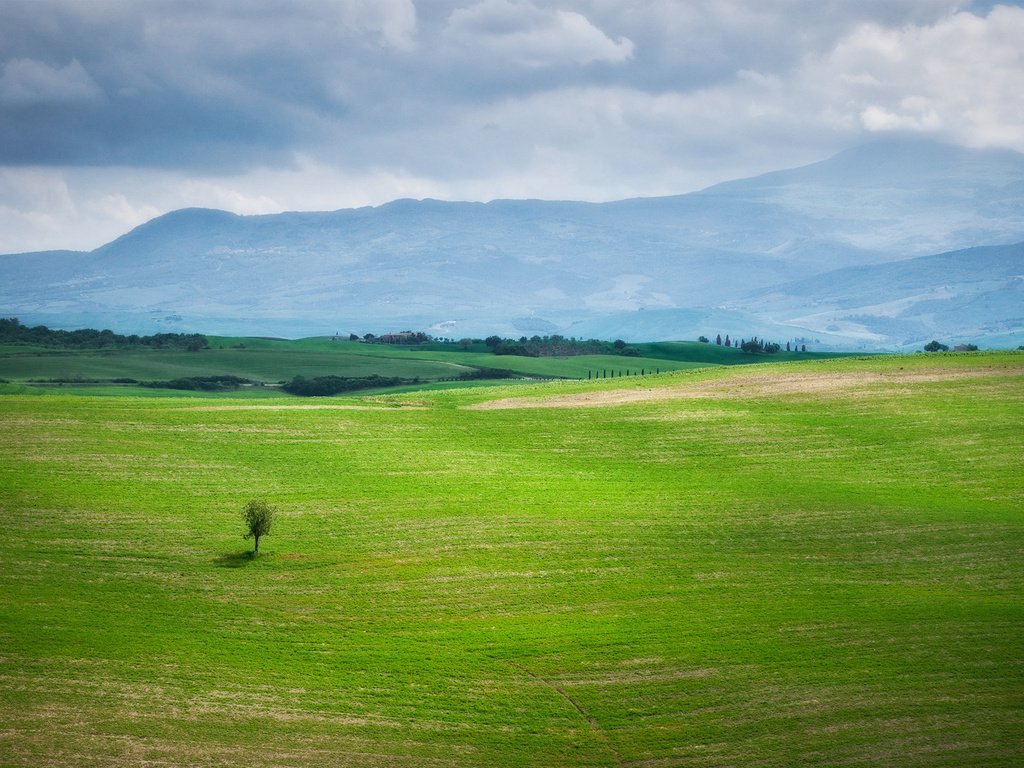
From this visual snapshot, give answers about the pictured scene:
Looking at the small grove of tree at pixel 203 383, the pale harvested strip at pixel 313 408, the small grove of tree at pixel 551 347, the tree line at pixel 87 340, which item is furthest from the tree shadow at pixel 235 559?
the small grove of tree at pixel 551 347

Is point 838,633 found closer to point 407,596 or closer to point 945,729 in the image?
point 945,729

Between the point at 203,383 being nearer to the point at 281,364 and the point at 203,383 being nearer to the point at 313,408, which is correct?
the point at 281,364

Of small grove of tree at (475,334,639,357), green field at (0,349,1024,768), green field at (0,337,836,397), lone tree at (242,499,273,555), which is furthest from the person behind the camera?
small grove of tree at (475,334,639,357)

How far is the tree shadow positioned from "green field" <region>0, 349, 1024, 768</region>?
19cm

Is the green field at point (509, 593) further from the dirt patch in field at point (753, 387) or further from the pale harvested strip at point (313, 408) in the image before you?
the dirt patch in field at point (753, 387)

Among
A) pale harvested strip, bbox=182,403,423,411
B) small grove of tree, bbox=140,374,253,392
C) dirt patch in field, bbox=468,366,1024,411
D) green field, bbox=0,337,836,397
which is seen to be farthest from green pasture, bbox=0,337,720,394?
dirt patch in field, bbox=468,366,1024,411

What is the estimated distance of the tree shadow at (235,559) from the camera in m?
43.1

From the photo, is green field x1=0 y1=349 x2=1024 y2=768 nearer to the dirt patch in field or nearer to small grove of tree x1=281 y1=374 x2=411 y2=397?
the dirt patch in field

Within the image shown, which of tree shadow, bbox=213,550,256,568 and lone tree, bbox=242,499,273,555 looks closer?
tree shadow, bbox=213,550,256,568

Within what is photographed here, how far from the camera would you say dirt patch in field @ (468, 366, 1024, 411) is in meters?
80.2

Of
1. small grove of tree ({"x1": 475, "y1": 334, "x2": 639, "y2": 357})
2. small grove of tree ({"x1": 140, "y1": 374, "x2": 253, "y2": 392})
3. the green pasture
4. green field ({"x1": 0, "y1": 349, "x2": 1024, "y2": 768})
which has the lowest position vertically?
green field ({"x1": 0, "y1": 349, "x2": 1024, "y2": 768})

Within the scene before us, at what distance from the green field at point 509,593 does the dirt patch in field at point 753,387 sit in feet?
32.9

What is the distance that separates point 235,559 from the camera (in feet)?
144

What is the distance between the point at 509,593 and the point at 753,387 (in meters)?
47.6
